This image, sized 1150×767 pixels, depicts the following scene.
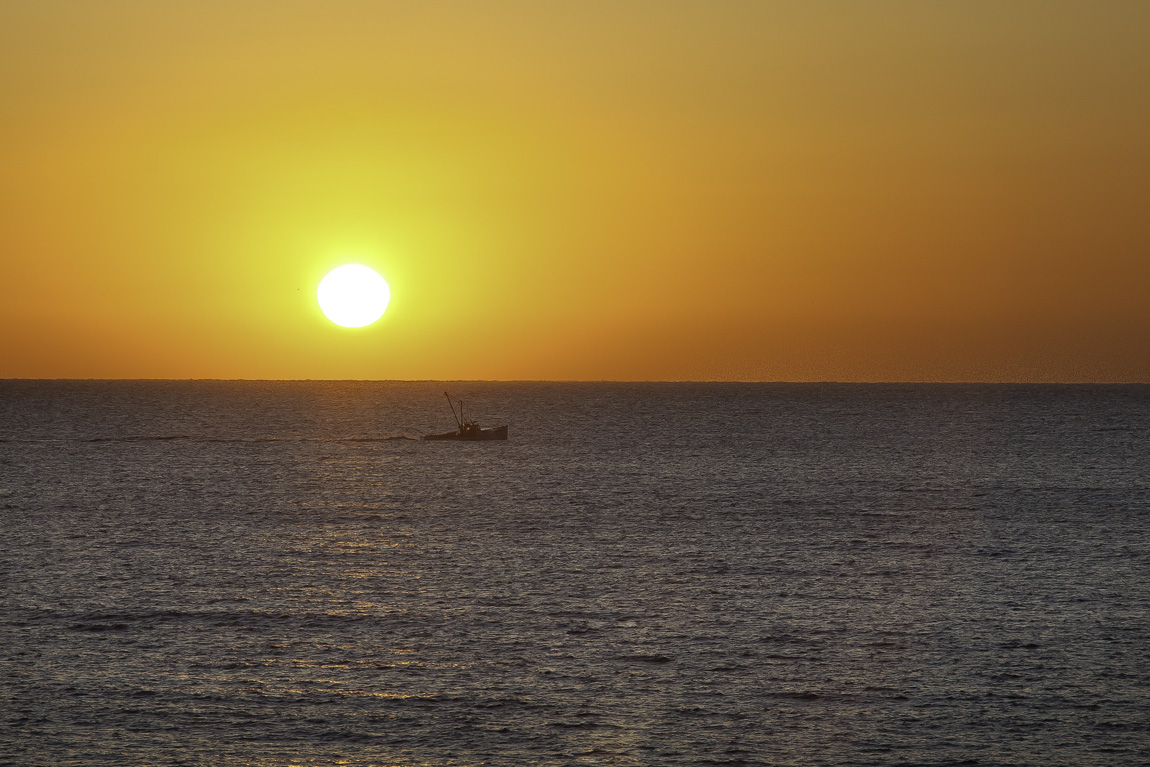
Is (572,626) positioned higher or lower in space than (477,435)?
lower

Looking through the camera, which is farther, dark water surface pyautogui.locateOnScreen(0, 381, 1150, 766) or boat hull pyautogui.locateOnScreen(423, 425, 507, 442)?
boat hull pyautogui.locateOnScreen(423, 425, 507, 442)

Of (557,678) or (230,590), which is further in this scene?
(230,590)

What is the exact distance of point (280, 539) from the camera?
6456 centimetres

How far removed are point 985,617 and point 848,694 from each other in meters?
12.3

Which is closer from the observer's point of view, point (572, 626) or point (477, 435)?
point (572, 626)

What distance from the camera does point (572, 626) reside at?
41656 mm

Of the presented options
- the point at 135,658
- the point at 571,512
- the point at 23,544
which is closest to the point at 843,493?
the point at 571,512

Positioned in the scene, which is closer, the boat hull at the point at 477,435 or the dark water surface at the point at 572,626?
the dark water surface at the point at 572,626

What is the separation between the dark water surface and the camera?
29.8 metres

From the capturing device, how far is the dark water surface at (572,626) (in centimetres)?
2975

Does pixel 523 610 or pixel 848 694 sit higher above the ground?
pixel 523 610

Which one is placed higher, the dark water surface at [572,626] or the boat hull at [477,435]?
the boat hull at [477,435]

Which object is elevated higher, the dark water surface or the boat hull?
the boat hull

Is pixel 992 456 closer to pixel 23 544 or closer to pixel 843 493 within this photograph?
pixel 843 493
